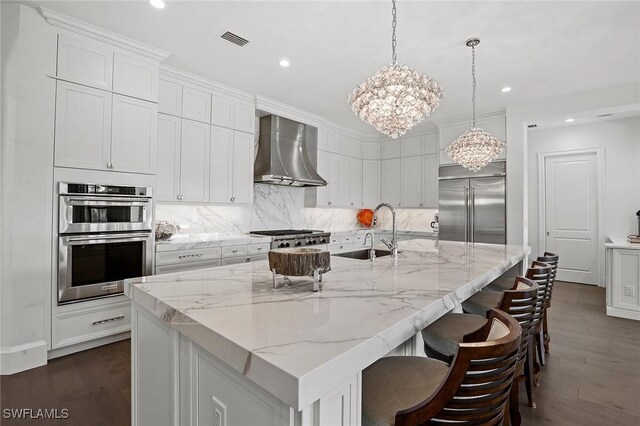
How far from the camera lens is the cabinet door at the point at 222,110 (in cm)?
394

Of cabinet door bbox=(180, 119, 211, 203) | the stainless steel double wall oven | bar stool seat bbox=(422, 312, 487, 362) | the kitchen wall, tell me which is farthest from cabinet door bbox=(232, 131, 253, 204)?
the kitchen wall

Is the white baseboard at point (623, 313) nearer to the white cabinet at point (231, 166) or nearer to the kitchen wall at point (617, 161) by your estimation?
the kitchen wall at point (617, 161)

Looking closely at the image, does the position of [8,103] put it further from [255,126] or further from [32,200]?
[255,126]

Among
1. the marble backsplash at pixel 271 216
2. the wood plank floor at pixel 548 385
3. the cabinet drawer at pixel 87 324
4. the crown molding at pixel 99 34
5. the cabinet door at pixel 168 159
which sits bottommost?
the wood plank floor at pixel 548 385

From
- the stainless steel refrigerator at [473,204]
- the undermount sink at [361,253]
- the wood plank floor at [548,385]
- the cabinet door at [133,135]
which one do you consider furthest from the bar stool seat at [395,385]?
the stainless steel refrigerator at [473,204]

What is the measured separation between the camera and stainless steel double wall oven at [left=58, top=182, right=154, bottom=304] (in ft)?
8.60

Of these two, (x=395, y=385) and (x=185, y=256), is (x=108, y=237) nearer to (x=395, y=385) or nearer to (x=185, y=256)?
(x=185, y=256)

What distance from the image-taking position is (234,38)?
9.57 feet

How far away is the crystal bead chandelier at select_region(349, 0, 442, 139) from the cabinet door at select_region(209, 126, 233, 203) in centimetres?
233

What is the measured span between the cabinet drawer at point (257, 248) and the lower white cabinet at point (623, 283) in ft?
13.7

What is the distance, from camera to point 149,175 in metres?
3.11

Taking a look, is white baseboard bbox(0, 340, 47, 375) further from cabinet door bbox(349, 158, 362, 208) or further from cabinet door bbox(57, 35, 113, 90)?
cabinet door bbox(349, 158, 362, 208)

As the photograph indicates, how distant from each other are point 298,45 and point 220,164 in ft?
5.61

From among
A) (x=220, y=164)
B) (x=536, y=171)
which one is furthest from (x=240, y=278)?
(x=536, y=171)
